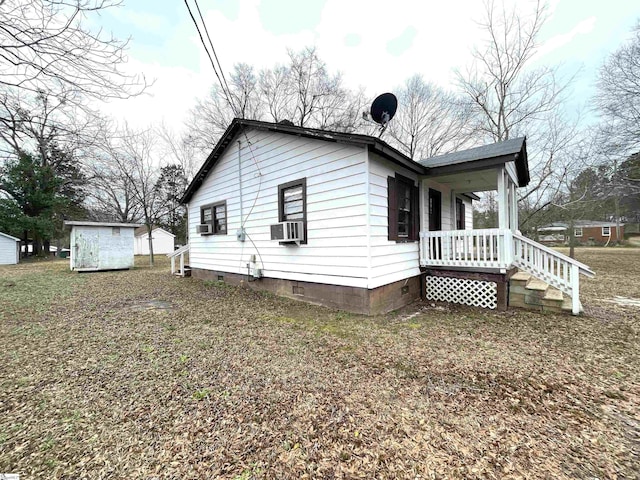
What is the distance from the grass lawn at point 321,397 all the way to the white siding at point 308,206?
4.40 ft

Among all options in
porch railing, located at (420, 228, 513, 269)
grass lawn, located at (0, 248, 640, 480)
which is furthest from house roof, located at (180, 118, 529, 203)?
grass lawn, located at (0, 248, 640, 480)

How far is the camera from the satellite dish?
657 cm

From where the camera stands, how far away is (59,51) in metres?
3.26

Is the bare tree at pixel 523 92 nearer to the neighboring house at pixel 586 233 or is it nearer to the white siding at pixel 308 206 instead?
the white siding at pixel 308 206

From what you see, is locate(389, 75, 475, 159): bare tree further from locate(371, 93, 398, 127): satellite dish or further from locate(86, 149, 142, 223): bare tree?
locate(86, 149, 142, 223): bare tree

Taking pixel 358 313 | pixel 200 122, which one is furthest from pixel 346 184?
pixel 200 122

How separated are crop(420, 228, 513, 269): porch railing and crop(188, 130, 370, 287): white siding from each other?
2.30 metres

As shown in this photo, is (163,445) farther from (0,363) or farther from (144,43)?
(144,43)

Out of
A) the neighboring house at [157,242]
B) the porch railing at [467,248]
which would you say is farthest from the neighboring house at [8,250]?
the porch railing at [467,248]

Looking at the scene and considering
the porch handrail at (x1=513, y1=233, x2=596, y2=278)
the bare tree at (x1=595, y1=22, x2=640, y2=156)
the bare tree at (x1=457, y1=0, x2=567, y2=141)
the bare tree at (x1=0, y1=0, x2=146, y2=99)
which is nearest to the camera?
Answer: the bare tree at (x1=0, y1=0, x2=146, y2=99)

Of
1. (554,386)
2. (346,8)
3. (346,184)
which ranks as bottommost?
(554,386)

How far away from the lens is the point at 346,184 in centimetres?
527

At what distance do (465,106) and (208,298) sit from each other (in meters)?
17.1

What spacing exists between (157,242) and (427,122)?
2993cm
